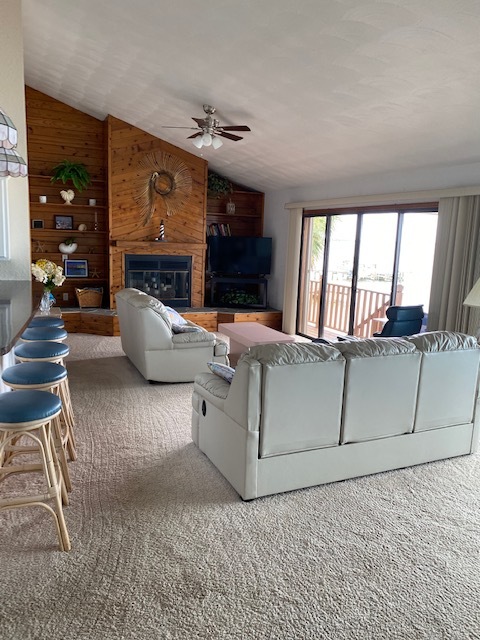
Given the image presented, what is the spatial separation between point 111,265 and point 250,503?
5.78 metres

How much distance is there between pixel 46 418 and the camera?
2.23m

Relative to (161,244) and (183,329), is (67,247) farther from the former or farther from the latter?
(183,329)

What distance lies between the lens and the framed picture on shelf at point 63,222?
7.95 metres

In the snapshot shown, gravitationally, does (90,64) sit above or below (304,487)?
above

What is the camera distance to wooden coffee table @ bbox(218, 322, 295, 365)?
17.5 feet

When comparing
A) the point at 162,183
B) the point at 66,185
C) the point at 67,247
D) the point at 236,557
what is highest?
the point at 162,183

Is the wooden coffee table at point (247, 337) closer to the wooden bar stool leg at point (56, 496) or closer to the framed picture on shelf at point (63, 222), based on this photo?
the wooden bar stool leg at point (56, 496)

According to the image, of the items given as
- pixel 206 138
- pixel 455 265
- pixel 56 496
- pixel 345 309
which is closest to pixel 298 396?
pixel 56 496

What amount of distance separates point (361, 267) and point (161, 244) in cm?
330

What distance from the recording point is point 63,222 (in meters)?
7.98

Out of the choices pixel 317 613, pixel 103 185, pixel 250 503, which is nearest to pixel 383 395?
pixel 250 503

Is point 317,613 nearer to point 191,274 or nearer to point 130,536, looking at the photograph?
point 130,536

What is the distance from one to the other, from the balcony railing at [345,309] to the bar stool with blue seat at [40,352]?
4.41 metres

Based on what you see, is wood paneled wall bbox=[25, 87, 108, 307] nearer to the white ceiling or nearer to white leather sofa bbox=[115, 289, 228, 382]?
the white ceiling
